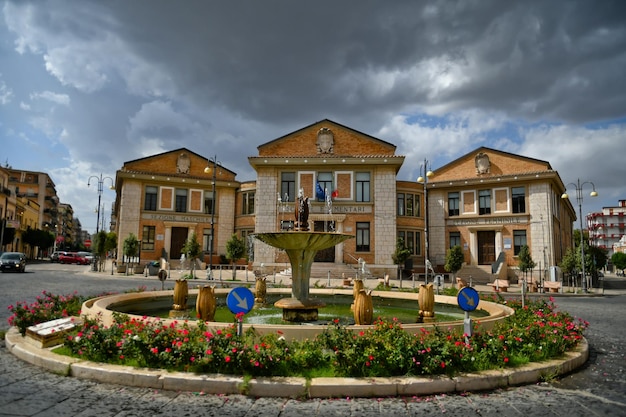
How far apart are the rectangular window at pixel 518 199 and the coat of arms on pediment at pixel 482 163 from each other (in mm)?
2766

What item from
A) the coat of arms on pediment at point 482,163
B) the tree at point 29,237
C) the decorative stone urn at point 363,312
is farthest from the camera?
the tree at point 29,237

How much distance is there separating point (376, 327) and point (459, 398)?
1503 mm

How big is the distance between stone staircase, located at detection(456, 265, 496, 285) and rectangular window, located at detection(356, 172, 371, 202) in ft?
32.1

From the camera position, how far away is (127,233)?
120 ft

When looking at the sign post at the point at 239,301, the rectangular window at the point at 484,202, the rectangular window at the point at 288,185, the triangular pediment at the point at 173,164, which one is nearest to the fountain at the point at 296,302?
the sign post at the point at 239,301

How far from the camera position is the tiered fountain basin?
6.70m

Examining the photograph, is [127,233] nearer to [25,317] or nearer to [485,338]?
[25,317]

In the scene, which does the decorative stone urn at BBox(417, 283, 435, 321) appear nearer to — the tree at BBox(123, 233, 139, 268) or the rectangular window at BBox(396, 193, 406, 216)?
the rectangular window at BBox(396, 193, 406, 216)

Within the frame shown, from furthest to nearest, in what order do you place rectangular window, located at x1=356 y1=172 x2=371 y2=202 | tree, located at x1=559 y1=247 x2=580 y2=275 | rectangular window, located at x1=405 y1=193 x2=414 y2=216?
rectangular window, located at x1=405 y1=193 x2=414 y2=216 → rectangular window, located at x1=356 y1=172 x2=371 y2=202 → tree, located at x1=559 y1=247 x2=580 y2=275

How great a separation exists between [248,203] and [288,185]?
6.45m

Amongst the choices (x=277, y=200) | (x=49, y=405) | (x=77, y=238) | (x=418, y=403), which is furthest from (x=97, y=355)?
(x=77, y=238)

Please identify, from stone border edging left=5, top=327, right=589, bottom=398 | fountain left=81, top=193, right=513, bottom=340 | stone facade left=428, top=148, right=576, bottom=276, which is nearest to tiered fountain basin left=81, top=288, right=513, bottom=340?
fountain left=81, top=193, right=513, bottom=340

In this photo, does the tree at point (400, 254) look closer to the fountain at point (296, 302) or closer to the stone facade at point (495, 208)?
the stone facade at point (495, 208)

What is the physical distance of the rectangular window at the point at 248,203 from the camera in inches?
1537
